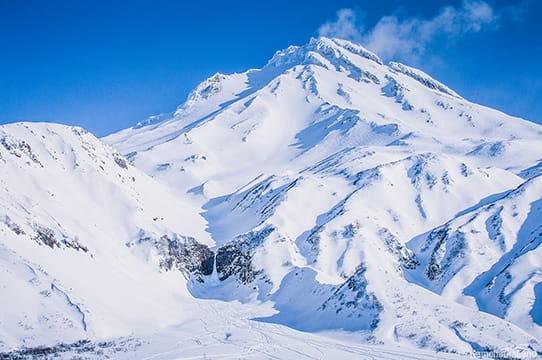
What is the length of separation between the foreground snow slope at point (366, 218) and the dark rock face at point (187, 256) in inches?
59.6

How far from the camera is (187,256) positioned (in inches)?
2345

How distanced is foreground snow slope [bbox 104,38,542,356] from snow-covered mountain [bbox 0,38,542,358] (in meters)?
0.26

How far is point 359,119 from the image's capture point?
456 ft

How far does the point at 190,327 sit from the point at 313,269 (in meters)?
20.6

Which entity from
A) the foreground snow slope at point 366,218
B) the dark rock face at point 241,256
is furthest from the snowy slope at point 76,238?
the foreground snow slope at point 366,218

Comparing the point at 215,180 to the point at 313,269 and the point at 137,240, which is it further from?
the point at 313,269

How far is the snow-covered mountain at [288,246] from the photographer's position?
3181 centimetres

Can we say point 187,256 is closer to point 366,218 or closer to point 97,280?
point 97,280

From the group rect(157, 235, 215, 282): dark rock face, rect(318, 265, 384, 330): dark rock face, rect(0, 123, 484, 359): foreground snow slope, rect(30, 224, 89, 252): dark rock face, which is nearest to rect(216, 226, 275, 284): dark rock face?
rect(157, 235, 215, 282): dark rock face

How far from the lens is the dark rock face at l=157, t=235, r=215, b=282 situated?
5644 centimetres

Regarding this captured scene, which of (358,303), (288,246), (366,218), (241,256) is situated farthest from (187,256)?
(358,303)

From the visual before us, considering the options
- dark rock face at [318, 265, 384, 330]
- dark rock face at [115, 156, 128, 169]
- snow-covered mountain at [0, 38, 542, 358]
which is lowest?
dark rock face at [318, 265, 384, 330]

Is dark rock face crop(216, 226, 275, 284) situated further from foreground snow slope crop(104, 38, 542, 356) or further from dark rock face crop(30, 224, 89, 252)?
dark rock face crop(30, 224, 89, 252)

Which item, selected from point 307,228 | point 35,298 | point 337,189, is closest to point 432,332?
point 35,298
